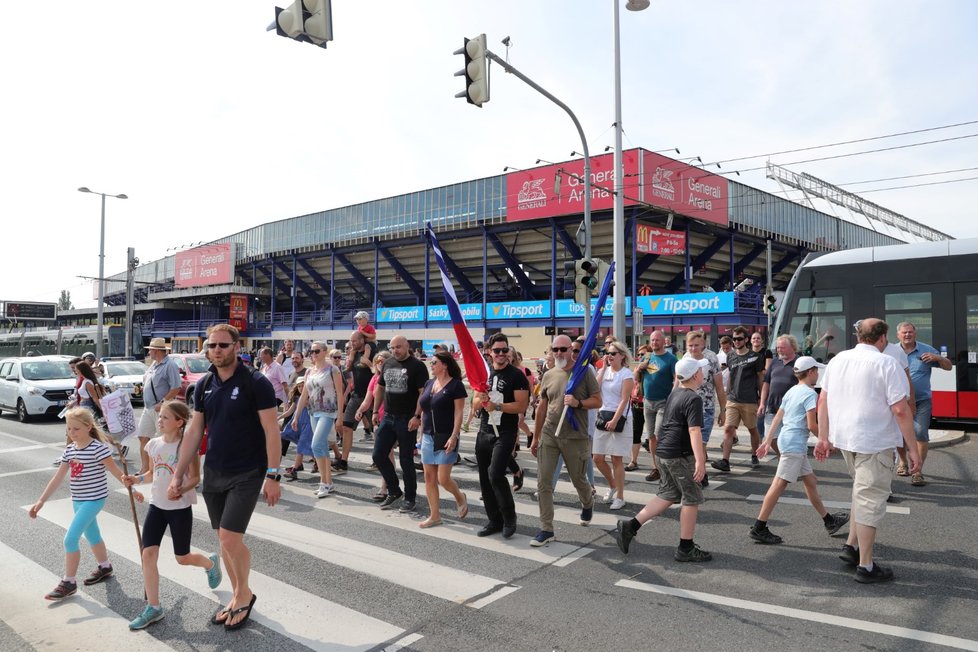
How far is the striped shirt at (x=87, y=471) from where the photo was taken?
171 inches

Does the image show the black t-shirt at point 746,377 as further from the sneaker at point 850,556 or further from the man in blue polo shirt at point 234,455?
the man in blue polo shirt at point 234,455

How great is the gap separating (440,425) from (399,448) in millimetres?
862

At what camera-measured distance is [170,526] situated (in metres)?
3.85

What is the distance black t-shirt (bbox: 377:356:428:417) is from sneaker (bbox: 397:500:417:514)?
3.01 ft

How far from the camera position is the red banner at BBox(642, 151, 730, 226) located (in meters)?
27.8

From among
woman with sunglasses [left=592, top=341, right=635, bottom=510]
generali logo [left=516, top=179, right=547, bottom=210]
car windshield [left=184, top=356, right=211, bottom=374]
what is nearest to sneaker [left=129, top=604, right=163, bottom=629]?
A: woman with sunglasses [left=592, top=341, right=635, bottom=510]

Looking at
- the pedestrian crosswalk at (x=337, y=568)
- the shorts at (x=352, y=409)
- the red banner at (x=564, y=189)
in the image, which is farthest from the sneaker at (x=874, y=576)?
the red banner at (x=564, y=189)

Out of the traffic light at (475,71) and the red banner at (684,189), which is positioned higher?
the red banner at (684,189)

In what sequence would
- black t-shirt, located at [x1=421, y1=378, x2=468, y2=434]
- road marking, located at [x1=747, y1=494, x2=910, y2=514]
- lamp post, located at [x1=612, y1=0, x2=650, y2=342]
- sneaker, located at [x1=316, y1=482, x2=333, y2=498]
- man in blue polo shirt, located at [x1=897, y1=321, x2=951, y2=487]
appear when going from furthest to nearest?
1. lamp post, located at [x1=612, y1=0, x2=650, y2=342]
2. man in blue polo shirt, located at [x1=897, y1=321, x2=951, y2=487]
3. sneaker, located at [x1=316, y1=482, x2=333, y2=498]
4. road marking, located at [x1=747, y1=494, x2=910, y2=514]
5. black t-shirt, located at [x1=421, y1=378, x2=468, y2=434]

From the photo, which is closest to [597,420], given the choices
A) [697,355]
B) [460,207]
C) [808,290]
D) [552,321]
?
[697,355]

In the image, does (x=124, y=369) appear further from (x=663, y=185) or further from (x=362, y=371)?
(x=663, y=185)

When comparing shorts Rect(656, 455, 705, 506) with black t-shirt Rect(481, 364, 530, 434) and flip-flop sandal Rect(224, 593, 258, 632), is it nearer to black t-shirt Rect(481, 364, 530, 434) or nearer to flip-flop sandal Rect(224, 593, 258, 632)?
black t-shirt Rect(481, 364, 530, 434)

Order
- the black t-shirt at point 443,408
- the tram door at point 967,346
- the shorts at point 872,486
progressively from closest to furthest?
the shorts at point 872,486, the black t-shirt at point 443,408, the tram door at point 967,346

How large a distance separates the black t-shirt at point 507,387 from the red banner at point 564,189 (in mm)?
20876
